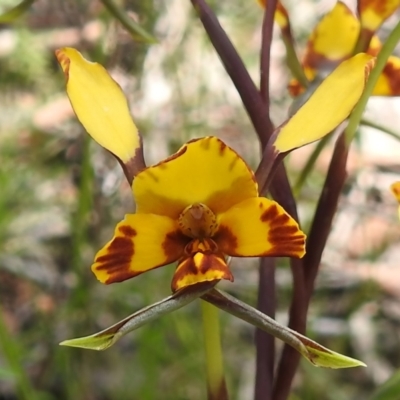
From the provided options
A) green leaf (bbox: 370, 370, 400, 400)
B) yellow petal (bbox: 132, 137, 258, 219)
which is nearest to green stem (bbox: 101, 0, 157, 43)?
yellow petal (bbox: 132, 137, 258, 219)

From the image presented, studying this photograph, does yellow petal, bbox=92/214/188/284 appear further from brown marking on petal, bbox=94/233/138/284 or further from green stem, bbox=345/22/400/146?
green stem, bbox=345/22/400/146

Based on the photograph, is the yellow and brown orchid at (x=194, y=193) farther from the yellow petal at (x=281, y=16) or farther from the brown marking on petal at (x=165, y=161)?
the yellow petal at (x=281, y=16)

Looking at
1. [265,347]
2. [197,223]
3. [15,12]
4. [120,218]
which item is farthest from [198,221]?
[120,218]

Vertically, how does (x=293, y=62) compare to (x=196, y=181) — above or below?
above

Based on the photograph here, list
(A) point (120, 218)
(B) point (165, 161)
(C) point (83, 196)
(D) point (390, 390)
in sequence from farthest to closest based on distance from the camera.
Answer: (A) point (120, 218)
(C) point (83, 196)
(D) point (390, 390)
(B) point (165, 161)

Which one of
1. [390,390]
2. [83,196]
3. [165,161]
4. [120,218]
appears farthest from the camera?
[120,218]

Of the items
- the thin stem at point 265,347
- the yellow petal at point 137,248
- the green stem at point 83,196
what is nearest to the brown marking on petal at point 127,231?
the yellow petal at point 137,248

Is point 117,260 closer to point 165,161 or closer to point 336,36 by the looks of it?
point 165,161
